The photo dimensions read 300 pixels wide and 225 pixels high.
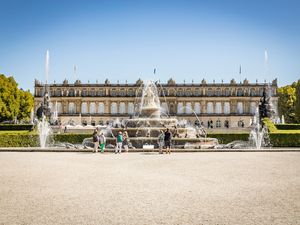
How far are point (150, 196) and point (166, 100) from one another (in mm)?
87931

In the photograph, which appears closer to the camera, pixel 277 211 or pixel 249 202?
Result: pixel 277 211

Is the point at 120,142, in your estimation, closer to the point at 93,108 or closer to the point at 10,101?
the point at 10,101

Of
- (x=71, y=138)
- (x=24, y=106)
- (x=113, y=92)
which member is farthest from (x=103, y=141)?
(x=113, y=92)

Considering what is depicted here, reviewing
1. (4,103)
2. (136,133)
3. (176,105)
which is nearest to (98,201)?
(136,133)

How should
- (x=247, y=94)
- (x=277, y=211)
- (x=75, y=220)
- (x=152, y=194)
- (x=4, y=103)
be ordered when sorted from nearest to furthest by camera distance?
(x=75, y=220) → (x=277, y=211) → (x=152, y=194) → (x=4, y=103) → (x=247, y=94)

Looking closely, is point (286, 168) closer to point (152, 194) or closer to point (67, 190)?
point (152, 194)

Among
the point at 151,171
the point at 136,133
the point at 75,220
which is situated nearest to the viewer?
the point at 75,220

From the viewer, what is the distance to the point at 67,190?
8906mm

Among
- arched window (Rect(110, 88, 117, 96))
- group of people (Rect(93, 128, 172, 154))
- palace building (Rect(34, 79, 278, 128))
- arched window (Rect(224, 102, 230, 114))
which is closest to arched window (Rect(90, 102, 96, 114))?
palace building (Rect(34, 79, 278, 128))

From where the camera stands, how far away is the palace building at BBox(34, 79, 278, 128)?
9444 cm

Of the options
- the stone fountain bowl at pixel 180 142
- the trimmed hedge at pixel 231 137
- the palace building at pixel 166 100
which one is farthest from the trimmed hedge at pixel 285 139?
the palace building at pixel 166 100

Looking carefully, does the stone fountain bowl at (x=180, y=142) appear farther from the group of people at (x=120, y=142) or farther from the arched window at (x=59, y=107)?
the arched window at (x=59, y=107)

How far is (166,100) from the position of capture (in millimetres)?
Answer: 95875

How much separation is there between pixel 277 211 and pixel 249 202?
82 cm
